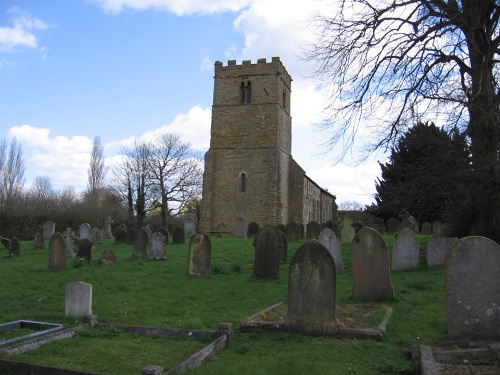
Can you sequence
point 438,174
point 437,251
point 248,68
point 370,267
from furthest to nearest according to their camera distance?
1. point 248,68
2. point 438,174
3. point 437,251
4. point 370,267

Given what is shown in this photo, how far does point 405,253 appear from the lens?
10.7m

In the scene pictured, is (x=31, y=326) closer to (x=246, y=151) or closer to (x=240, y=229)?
(x=240, y=229)

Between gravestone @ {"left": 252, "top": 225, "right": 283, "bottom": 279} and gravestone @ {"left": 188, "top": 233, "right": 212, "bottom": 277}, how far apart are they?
1208mm

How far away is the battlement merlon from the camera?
1312 inches

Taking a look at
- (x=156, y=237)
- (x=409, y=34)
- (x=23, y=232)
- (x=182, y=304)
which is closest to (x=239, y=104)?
(x=23, y=232)

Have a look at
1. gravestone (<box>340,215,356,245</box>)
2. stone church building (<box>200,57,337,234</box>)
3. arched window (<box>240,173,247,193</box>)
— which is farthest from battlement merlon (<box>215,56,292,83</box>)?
gravestone (<box>340,215,356,245</box>)

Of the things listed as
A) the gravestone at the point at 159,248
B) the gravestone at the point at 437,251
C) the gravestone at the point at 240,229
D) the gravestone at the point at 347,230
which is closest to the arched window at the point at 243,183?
the gravestone at the point at 240,229

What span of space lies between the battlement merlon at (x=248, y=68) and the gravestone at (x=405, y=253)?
80.1 ft

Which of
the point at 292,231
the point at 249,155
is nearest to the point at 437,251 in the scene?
the point at 292,231

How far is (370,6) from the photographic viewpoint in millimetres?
11398

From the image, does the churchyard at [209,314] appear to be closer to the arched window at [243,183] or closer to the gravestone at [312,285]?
the gravestone at [312,285]

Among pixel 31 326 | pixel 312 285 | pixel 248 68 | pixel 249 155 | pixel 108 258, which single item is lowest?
pixel 31 326

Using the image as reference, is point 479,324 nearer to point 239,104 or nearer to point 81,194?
point 239,104

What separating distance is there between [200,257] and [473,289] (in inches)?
255
